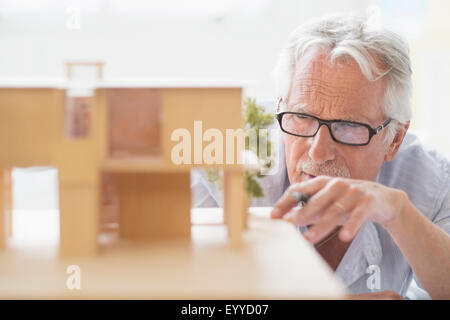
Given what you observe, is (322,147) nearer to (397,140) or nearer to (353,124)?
(353,124)

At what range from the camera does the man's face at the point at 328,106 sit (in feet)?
2.87

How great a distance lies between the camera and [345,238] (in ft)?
1.70

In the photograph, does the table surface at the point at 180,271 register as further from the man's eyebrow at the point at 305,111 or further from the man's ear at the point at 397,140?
the man's ear at the point at 397,140

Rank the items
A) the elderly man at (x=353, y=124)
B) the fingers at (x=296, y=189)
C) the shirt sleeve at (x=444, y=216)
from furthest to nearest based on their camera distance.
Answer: the shirt sleeve at (x=444, y=216) → the elderly man at (x=353, y=124) → the fingers at (x=296, y=189)

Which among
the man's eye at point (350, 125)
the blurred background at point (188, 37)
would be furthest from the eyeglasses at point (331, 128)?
the blurred background at point (188, 37)

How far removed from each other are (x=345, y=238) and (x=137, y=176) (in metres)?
0.28

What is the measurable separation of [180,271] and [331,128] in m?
0.48

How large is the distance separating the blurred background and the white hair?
70 mm

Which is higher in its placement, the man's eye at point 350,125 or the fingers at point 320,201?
the man's eye at point 350,125

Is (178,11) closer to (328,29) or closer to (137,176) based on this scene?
(328,29)

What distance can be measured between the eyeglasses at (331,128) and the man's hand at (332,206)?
0.82 feet

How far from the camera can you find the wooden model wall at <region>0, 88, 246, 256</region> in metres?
0.52

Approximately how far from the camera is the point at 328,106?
0.89 metres
